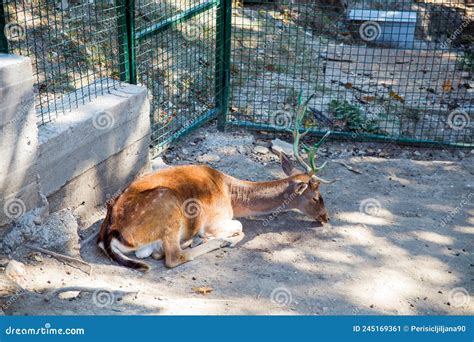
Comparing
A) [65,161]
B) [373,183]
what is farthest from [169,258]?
[373,183]

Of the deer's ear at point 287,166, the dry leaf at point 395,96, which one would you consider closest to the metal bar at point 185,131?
the deer's ear at point 287,166

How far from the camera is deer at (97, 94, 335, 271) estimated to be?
5.78m

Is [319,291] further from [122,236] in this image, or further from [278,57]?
[278,57]

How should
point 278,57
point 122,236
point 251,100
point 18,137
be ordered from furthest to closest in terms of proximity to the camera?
point 278,57
point 251,100
point 122,236
point 18,137

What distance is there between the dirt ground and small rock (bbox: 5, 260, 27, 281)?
1.4 inches

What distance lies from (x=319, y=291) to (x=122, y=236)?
1.61 metres

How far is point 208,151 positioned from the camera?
798cm

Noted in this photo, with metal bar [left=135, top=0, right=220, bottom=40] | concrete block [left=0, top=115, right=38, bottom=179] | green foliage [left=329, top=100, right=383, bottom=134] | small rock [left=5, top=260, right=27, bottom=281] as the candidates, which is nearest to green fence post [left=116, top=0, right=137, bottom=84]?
metal bar [left=135, top=0, right=220, bottom=40]

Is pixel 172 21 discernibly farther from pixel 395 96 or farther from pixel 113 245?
pixel 395 96

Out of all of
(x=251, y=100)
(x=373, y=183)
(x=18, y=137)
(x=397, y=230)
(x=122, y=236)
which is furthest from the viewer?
(x=251, y=100)

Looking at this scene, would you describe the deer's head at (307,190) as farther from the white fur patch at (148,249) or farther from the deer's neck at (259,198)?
the white fur patch at (148,249)

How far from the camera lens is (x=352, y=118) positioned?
8.80 meters

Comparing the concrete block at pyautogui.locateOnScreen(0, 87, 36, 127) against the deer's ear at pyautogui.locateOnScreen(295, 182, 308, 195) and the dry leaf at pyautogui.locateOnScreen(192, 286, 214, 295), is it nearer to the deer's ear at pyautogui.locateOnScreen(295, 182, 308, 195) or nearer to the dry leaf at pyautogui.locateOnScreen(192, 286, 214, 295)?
the dry leaf at pyautogui.locateOnScreen(192, 286, 214, 295)

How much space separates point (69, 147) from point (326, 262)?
7.63 ft
